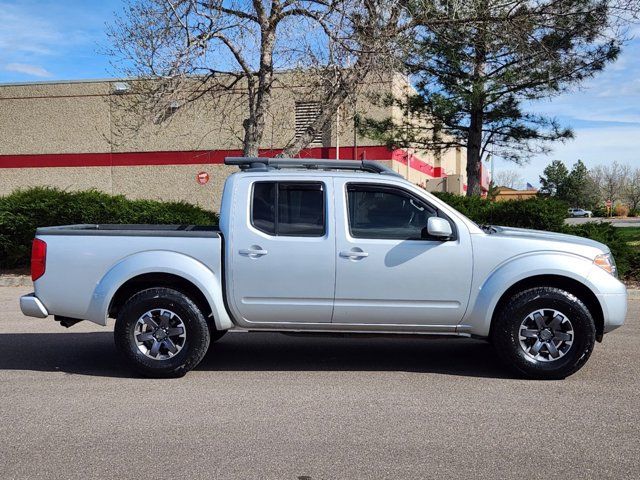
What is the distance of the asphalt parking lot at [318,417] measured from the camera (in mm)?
A: 4273

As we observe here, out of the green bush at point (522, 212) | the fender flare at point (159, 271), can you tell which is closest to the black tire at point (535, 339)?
the fender flare at point (159, 271)

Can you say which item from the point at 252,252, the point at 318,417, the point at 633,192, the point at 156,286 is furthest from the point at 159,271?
the point at 633,192

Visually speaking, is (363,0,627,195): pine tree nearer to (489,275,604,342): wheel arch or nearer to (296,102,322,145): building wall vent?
(296,102,322,145): building wall vent

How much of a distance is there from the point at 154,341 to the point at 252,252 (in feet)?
4.04

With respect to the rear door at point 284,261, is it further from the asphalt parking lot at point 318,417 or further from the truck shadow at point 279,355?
the truck shadow at point 279,355

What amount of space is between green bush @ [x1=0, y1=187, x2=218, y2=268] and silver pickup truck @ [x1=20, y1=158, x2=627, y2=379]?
8667 mm

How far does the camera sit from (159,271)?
625cm

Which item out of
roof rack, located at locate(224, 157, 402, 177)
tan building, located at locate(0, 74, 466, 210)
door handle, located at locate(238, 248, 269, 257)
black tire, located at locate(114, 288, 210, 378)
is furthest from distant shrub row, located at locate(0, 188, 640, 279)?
tan building, located at locate(0, 74, 466, 210)

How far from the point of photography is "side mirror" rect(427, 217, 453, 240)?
6062 mm

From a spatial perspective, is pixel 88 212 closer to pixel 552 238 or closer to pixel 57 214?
pixel 57 214

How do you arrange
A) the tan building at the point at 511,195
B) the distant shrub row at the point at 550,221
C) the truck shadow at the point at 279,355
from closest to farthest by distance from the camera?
1. the truck shadow at the point at 279,355
2. the distant shrub row at the point at 550,221
3. the tan building at the point at 511,195

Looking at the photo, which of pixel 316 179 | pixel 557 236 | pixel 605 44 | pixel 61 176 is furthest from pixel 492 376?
pixel 61 176

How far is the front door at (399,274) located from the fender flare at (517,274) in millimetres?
138

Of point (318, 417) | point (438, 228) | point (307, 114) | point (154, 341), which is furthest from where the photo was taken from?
point (307, 114)
